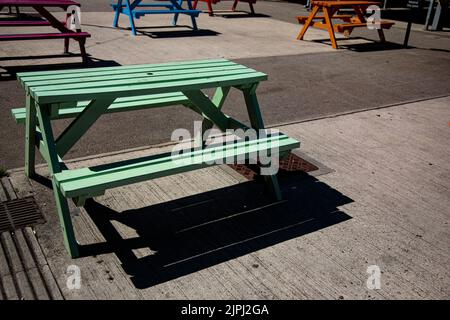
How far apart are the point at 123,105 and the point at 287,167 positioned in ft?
5.72

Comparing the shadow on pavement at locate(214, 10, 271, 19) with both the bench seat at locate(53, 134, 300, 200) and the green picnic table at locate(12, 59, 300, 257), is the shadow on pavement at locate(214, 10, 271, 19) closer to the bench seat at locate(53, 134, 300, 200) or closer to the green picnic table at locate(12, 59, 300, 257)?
the green picnic table at locate(12, 59, 300, 257)

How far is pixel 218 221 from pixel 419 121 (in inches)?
149

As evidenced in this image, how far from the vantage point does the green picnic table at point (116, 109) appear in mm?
2877

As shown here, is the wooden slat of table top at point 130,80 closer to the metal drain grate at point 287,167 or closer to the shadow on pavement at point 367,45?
the metal drain grate at point 287,167

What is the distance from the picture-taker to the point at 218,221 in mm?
3465

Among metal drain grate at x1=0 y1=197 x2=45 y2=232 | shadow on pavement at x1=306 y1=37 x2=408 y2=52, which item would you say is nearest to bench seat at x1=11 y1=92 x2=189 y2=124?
metal drain grate at x1=0 y1=197 x2=45 y2=232

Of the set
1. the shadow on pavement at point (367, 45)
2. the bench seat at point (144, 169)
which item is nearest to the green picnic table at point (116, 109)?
the bench seat at point (144, 169)

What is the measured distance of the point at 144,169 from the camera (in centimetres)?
300

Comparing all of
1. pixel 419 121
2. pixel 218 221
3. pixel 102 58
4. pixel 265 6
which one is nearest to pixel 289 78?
pixel 419 121

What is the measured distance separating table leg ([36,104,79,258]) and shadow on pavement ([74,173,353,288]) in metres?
0.12

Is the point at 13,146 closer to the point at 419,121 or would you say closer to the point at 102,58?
the point at 102,58

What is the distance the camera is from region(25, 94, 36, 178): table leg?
3375mm

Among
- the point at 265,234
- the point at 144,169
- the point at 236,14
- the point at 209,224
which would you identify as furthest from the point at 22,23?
the point at 236,14

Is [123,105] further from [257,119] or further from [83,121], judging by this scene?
[257,119]
